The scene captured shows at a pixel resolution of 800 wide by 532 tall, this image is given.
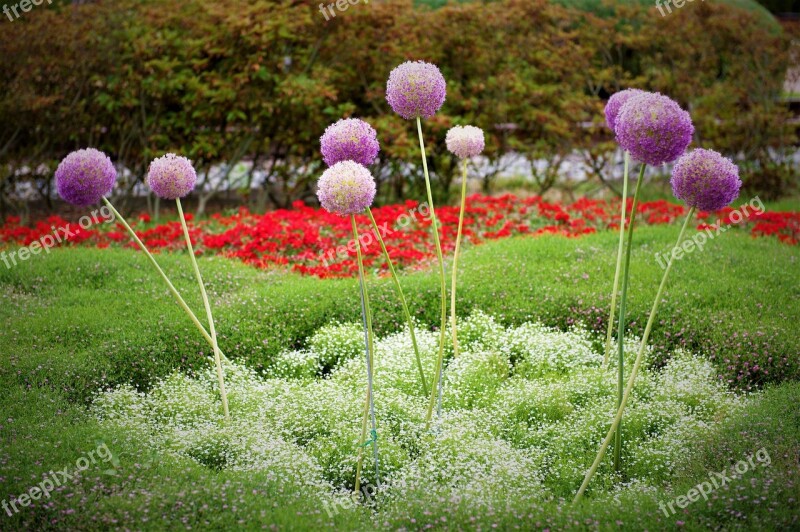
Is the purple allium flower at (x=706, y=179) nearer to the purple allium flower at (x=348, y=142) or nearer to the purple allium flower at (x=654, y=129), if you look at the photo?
the purple allium flower at (x=654, y=129)

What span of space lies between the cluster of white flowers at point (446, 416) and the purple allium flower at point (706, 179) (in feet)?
4.88

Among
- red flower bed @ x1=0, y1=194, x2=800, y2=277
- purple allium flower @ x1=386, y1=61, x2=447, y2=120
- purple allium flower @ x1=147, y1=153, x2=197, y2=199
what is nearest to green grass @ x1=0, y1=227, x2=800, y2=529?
red flower bed @ x1=0, y1=194, x2=800, y2=277

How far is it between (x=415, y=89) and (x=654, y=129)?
143 centimetres

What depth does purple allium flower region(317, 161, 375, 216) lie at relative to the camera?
13.0 feet

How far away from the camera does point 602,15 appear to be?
15156 mm

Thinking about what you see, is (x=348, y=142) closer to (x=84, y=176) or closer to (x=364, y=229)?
(x=84, y=176)

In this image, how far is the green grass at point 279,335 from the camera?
3.93 m

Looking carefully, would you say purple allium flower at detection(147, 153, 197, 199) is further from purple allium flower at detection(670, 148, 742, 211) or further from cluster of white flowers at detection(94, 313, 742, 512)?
purple allium flower at detection(670, 148, 742, 211)

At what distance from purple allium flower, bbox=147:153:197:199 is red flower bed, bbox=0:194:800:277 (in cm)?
305

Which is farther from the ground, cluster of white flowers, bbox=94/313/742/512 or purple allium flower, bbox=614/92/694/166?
purple allium flower, bbox=614/92/694/166

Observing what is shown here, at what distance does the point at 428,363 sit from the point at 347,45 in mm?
6279

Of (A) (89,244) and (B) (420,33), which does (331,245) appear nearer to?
(A) (89,244)

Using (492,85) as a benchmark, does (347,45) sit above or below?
above

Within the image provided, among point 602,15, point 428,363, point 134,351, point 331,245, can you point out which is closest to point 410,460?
point 428,363
